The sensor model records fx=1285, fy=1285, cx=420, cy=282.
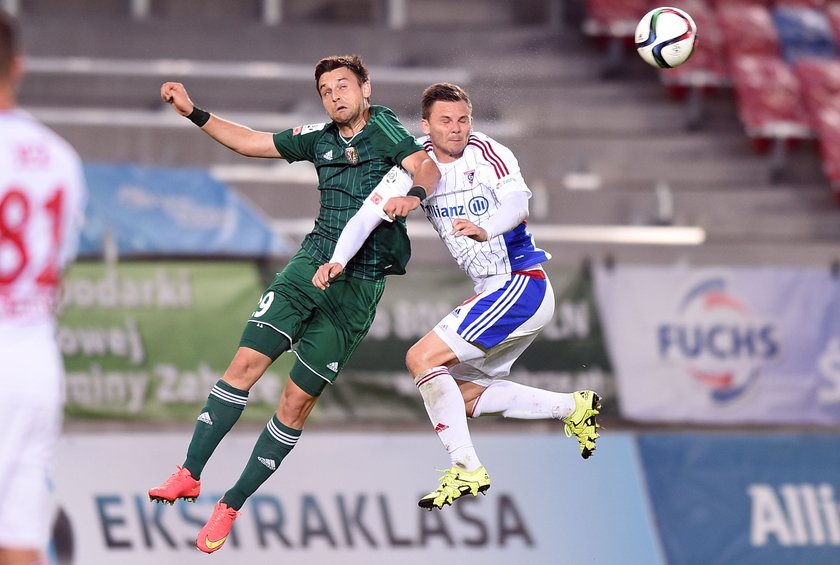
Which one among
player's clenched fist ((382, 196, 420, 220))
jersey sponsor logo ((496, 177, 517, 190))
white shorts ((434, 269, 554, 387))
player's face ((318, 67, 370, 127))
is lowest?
white shorts ((434, 269, 554, 387))

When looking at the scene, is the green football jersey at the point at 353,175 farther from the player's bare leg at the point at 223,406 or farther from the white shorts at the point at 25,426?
the white shorts at the point at 25,426

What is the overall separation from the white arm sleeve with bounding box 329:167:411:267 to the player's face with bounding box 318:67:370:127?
1.27 feet

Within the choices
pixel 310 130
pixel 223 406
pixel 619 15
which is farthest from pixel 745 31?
pixel 223 406

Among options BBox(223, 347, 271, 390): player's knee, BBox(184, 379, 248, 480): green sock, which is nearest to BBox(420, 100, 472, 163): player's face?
BBox(223, 347, 271, 390): player's knee

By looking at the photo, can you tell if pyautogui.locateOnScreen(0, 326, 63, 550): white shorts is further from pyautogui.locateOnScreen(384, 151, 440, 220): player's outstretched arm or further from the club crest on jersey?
the club crest on jersey

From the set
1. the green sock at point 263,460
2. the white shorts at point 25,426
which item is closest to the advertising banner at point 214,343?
the green sock at point 263,460

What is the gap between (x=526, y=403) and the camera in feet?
22.0

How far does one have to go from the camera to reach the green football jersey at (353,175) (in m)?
6.41

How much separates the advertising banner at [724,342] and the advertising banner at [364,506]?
3.71 ft

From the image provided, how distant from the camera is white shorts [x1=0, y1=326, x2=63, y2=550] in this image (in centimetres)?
418

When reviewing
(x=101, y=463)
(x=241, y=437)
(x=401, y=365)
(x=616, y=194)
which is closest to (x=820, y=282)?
(x=616, y=194)

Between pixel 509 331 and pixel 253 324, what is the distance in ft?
4.22

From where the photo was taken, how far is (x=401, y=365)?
10484mm

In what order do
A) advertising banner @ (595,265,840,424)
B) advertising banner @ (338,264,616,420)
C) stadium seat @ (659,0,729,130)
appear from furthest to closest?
stadium seat @ (659,0,729,130) → advertising banner @ (595,265,840,424) → advertising banner @ (338,264,616,420)
